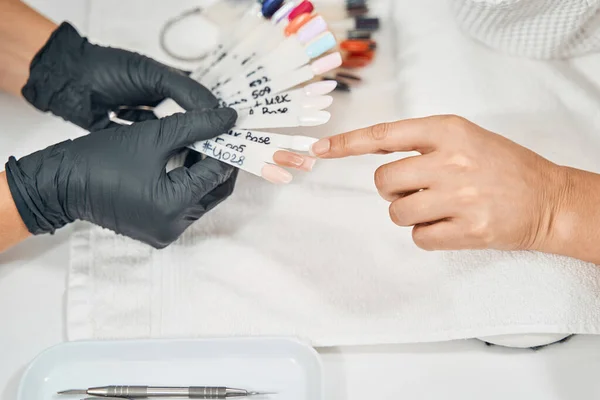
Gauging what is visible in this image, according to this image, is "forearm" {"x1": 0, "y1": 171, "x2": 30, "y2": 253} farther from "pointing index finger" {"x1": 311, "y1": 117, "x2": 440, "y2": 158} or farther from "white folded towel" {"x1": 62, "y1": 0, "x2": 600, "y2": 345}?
"pointing index finger" {"x1": 311, "y1": 117, "x2": 440, "y2": 158}

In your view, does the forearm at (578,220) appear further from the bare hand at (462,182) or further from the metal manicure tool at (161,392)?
the metal manicure tool at (161,392)

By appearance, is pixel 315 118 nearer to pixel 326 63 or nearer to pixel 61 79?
pixel 326 63

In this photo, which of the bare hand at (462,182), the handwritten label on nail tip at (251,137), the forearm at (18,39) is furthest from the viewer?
the forearm at (18,39)

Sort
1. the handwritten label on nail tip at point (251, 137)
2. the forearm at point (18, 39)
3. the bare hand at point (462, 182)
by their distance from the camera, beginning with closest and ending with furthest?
the bare hand at point (462, 182) → the handwritten label on nail tip at point (251, 137) → the forearm at point (18, 39)

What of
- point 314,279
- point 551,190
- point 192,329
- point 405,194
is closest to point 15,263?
point 192,329

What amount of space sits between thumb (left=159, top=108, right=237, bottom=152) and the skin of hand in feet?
0.46

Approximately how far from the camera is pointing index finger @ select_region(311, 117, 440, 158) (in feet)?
2.24

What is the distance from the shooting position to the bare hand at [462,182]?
666mm

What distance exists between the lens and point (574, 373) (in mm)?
757

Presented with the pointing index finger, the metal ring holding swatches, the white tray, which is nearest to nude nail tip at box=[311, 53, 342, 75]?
the pointing index finger

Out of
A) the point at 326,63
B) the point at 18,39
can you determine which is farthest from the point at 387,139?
the point at 18,39

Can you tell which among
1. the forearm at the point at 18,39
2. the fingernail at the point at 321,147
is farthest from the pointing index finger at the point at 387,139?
the forearm at the point at 18,39

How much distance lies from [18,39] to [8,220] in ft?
0.96

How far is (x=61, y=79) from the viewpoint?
2.86ft
